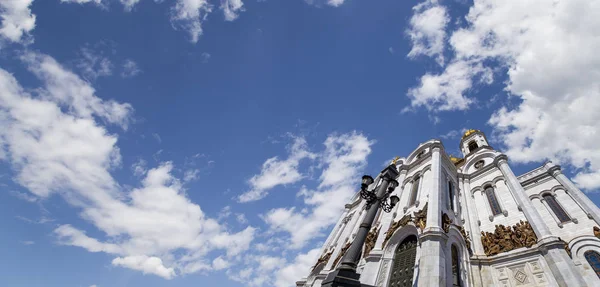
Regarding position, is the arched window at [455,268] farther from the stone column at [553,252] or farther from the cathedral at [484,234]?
the stone column at [553,252]

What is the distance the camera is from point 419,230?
14062 millimetres

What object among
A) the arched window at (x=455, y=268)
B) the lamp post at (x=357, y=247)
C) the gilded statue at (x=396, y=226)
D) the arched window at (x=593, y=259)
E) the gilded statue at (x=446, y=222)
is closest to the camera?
the lamp post at (x=357, y=247)

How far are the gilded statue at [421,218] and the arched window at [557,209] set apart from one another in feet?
24.2

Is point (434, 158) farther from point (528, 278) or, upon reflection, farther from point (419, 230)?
point (528, 278)

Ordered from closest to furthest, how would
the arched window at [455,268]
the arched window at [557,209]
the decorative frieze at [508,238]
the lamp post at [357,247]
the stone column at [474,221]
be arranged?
the lamp post at [357,247] < the arched window at [455,268] < the decorative frieze at [508,238] < the arched window at [557,209] < the stone column at [474,221]

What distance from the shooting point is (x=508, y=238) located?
46.0 feet

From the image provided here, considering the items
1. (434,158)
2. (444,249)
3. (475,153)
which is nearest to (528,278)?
(444,249)

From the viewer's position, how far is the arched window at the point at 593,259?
11640 millimetres

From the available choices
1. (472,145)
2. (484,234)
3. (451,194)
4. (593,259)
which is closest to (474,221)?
(484,234)

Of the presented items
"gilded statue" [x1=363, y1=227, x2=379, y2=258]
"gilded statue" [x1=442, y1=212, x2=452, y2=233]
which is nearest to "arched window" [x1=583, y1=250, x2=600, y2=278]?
"gilded statue" [x1=442, y1=212, x2=452, y2=233]

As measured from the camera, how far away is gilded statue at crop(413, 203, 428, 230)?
14188 millimetres

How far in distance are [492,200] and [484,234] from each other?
3.83m

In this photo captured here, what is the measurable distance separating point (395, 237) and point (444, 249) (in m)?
3.15

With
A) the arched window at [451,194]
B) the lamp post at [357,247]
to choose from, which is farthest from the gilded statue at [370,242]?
the lamp post at [357,247]
